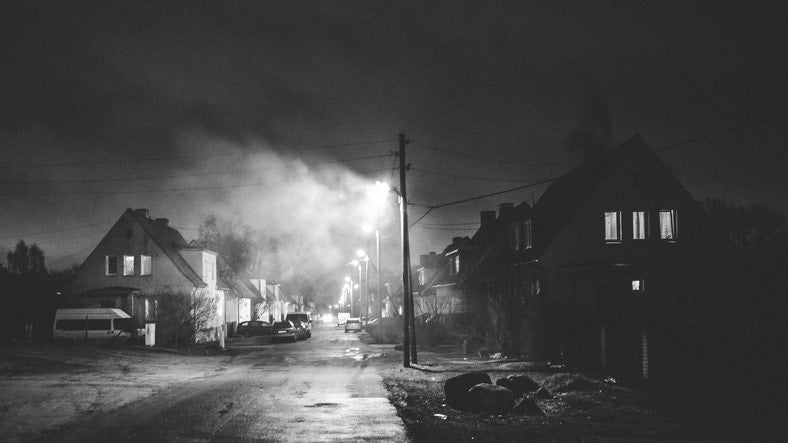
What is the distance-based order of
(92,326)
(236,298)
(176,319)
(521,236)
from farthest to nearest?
(236,298)
(176,319)
(521,236)
(92,326)

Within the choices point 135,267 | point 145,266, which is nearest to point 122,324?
point 145,266

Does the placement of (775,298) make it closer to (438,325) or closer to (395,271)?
(438,325)

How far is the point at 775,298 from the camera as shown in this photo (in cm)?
3048

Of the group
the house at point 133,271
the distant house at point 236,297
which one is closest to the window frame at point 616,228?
the house at point 133,271

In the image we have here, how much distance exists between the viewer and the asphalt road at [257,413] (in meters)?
A: 11.3

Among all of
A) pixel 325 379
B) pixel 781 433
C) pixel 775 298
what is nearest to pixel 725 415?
pixel 781 433

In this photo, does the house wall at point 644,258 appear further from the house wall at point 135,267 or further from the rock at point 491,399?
the house wall at point 135,267

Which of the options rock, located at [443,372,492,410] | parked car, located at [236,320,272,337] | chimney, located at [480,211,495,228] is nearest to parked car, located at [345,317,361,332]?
parked car, located at [236,320,272,337]

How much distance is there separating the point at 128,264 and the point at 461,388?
38.3 metres

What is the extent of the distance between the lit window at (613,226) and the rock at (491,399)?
2273cm

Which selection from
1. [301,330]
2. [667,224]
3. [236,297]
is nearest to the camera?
[667,224]

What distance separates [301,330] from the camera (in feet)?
165

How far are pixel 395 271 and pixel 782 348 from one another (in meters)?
112

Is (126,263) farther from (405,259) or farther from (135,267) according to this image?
(405,259)
